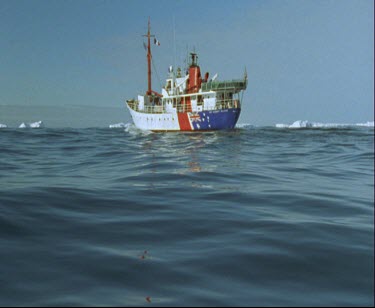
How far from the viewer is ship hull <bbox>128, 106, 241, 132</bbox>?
42156 millimetres

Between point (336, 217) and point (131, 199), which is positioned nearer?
point (336, 217)

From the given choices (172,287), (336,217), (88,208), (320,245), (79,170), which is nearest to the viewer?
(172,287)

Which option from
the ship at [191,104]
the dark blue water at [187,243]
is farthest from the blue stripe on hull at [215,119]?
the dark blue water at [187,243]

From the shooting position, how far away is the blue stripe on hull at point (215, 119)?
4203 centimetres

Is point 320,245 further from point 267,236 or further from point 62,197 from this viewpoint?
point 62,197

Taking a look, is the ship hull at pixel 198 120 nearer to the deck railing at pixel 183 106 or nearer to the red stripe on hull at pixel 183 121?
the red stripe on hull at pixel 183 121

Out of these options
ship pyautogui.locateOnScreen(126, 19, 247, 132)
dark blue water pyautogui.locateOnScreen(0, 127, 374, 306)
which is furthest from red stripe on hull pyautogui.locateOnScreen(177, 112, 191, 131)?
dark blue water pyautogui.locateOnScreen(0, 127, 374, 306)

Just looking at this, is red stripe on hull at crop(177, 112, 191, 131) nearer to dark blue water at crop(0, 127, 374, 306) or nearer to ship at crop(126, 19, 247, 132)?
ship at crop(126, 19, 247, 132)

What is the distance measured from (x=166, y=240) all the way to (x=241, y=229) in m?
1.16

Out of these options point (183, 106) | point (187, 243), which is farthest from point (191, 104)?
point (187, 243)

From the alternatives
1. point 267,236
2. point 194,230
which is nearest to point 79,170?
point 194,230

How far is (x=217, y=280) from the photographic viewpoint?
10.7 feet

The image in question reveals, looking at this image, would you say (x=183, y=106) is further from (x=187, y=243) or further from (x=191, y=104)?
(x=187, y=243)

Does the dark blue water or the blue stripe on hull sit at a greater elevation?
the blue stripe on hull
